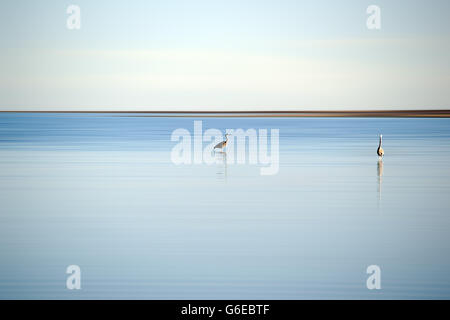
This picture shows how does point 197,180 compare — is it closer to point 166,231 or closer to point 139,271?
point 166,231

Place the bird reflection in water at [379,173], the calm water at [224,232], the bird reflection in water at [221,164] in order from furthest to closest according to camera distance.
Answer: the bird reflection in water at [221,164] → the bird reflection in water at [379,173] → the calm water at [224,232]

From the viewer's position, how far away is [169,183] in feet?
27.6

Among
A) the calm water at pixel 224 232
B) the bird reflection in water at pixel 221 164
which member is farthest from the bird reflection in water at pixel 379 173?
the bird reflection in water at pixel 221 164

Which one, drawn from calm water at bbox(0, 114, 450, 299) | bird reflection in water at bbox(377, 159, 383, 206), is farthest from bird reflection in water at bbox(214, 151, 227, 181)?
bird reflection in water at bbox(377, 159, 383, 206)

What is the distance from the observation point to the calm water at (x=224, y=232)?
4359mm

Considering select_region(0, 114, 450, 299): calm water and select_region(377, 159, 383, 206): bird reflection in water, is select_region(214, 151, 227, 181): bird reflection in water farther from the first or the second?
select_region(377, 159, 383, 206): bird reflection in water

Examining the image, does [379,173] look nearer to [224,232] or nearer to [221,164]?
[221,164]

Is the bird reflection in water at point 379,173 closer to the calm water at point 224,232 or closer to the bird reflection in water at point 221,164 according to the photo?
the calm water at point 224,232

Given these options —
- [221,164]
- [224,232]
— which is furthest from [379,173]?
[224,232]

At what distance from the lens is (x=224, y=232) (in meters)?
5.66
